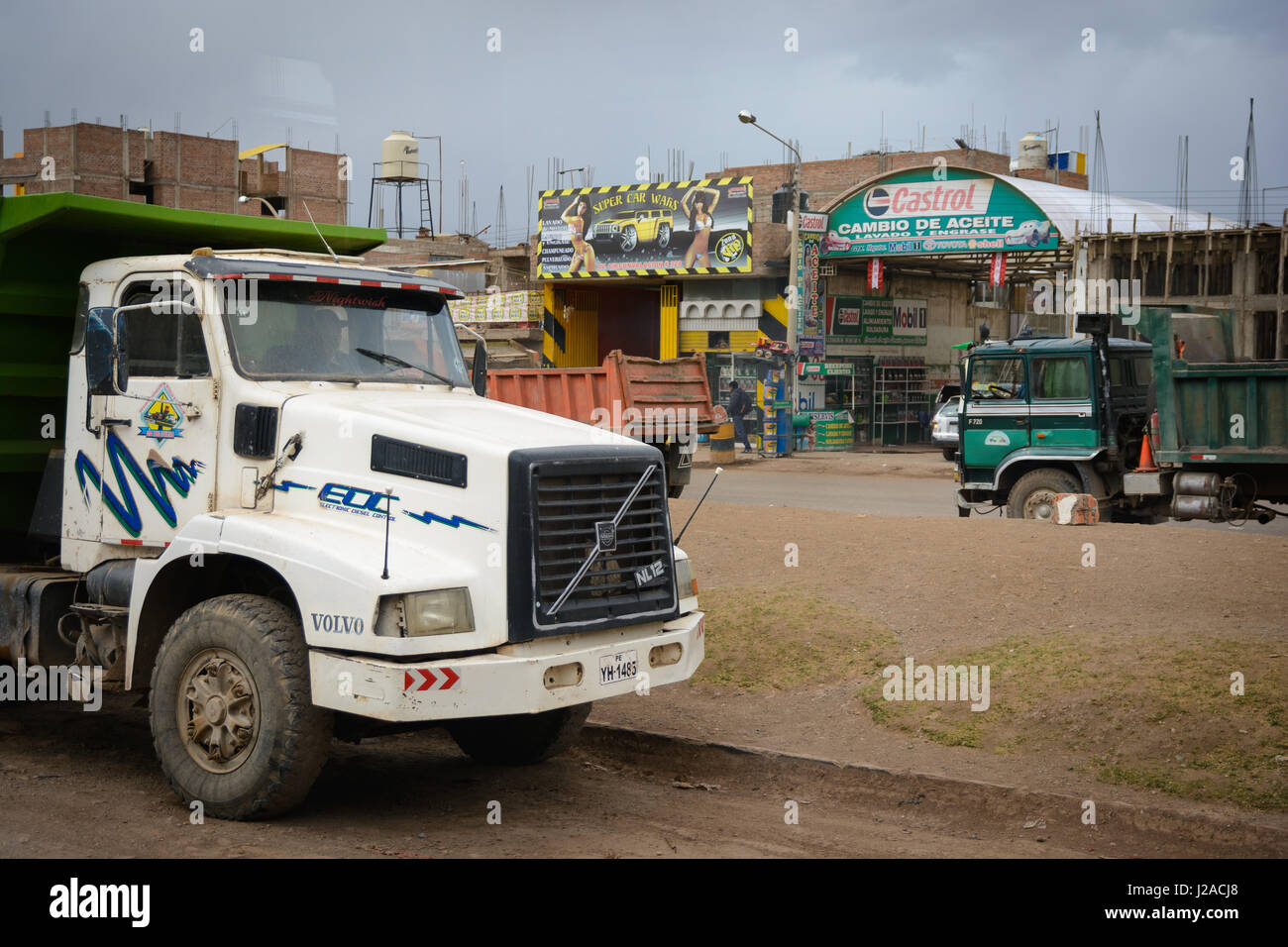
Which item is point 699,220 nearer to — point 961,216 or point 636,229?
point 636,229

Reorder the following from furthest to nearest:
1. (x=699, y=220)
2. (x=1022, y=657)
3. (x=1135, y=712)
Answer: (x=699, y=220), (x=1022, y=657), (x=1135, y=712)

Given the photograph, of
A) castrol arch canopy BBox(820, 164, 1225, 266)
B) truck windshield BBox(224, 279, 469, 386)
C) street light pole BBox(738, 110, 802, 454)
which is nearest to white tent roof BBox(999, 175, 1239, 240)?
castrol arch canopy BBox(820, 164, 1225, 266)

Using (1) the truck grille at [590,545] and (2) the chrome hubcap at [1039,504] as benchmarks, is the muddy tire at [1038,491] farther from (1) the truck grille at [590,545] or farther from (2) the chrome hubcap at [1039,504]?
(1) the truck grille at [590,545]

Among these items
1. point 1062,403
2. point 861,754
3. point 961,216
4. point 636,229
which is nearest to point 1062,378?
point 1062,403

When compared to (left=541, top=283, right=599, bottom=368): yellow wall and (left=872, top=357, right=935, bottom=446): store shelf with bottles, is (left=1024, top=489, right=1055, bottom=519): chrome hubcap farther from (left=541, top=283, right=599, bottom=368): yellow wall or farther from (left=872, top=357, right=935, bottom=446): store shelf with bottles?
(left=541, top=283, right=599, bottom=368): yellow wall

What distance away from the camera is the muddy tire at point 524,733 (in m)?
7.26

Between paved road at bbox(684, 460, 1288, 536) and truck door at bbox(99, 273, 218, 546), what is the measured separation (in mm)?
12716

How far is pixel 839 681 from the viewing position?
8.54 m

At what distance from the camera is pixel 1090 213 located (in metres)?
30.6

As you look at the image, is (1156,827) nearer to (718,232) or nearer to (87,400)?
(87,400)

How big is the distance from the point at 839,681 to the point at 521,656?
3.52 metres

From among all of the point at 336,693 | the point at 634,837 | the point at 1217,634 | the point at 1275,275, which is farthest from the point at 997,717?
the point at 1275,275

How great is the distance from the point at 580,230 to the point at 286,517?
33513 millimetres

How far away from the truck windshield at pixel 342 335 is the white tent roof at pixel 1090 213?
2424 cm
